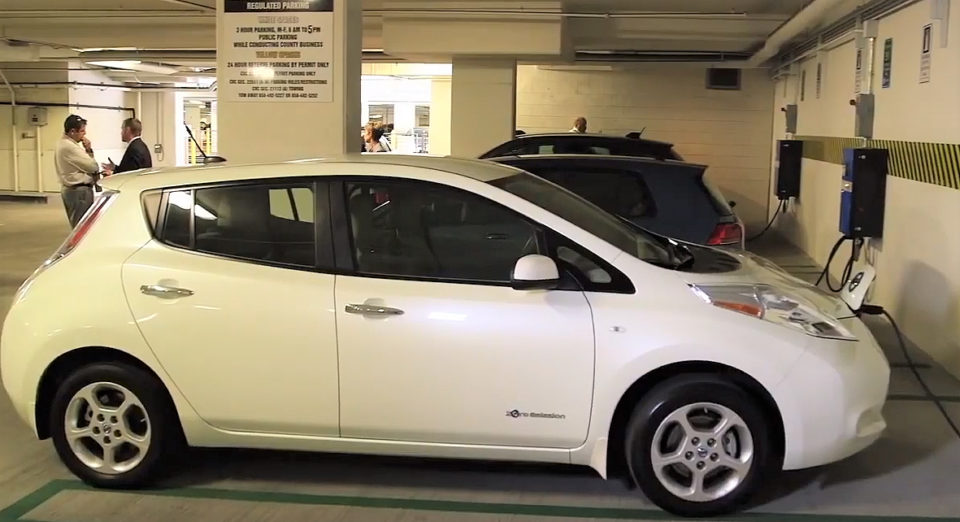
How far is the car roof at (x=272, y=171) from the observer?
162 inches

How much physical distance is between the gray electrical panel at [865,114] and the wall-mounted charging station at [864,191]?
649 millimetres

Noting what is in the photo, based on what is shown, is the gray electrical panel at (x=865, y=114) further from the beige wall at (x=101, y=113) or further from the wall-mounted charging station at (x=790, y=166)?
the beige wall at (x=101, y=113)

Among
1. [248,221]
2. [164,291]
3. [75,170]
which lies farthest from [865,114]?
[75,170]

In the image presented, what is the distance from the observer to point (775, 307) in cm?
385

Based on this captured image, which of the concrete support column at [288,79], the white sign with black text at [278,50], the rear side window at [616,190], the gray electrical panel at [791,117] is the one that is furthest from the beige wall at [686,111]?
the white sign with black text at [278,50]

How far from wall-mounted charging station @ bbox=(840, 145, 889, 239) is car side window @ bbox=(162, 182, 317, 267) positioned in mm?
5283

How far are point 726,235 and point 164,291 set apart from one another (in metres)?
4.06

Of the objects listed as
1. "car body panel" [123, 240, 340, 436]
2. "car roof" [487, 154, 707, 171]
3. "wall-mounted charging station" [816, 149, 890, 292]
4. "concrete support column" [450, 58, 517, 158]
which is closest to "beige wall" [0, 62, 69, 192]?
"concrete support column" [450, 58, 517, 158]

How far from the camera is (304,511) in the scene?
3.91 meters

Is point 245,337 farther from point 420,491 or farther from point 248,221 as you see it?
point 420,491

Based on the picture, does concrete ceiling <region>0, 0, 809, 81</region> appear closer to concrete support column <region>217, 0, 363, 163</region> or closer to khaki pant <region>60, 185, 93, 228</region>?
khaki pant <region>60, 185, 93, 228</region>

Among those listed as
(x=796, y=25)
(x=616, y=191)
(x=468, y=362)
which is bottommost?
(x=468, y=362)

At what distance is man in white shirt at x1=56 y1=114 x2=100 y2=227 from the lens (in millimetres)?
9477

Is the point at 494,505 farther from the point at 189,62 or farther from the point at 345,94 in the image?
the point at 189,62
